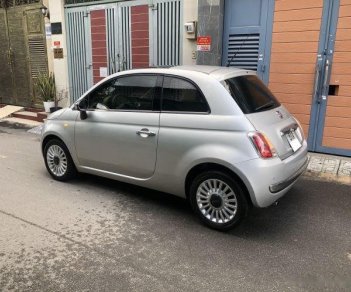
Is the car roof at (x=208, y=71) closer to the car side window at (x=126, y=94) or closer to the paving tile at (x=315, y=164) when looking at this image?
the car side window at (x=126, y=94)

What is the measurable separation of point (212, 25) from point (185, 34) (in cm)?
77

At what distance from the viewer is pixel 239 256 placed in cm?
346

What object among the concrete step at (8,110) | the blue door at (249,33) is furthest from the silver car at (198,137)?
the concrete step at (8,110)

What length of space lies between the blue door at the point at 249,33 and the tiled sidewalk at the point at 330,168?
1.71 meters

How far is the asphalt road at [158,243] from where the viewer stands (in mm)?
3088

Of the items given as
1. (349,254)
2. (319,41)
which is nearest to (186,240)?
(349,254)

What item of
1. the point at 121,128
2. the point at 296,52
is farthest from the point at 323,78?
the point at 121,128

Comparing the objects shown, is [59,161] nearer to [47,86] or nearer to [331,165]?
[331,165]

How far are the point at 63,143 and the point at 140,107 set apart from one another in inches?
58.8

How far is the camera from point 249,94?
13.2 feet

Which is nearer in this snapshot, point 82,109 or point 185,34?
point 82,109

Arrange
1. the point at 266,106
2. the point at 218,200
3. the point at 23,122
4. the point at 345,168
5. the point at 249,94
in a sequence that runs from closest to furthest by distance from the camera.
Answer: the point at 218,200 < the point at 249,94 < the point at 266,106 < the point at 345,168 < the point at 23,122

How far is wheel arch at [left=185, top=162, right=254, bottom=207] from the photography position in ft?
12.2

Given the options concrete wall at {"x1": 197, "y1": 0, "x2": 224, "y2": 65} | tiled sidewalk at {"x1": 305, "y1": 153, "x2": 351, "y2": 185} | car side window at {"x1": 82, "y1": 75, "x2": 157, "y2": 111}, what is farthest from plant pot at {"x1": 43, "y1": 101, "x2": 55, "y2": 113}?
tiled sidewalk at {"x1": 305, "y1": 153, "x2": 351, "y2": 185}
